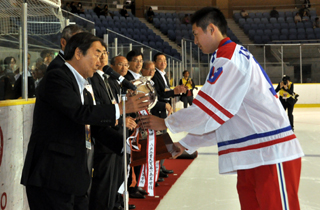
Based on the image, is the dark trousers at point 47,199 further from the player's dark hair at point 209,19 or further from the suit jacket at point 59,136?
the player's dark hair at point 209,19

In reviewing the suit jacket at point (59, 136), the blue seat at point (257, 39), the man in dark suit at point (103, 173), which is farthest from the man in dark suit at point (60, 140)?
the blue seat at point (257, 39)

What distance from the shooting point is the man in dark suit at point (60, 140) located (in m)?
1.74

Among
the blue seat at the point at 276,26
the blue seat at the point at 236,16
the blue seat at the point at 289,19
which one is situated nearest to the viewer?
the blue seat at the point at 276,26

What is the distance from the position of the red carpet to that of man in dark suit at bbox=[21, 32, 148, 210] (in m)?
1.94

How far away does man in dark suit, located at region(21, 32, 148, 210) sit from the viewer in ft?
5.70

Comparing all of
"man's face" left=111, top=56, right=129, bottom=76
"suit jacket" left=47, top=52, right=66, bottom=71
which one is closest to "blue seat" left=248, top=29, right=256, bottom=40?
"man's face" left=111, top=56, right=129, bottom=76

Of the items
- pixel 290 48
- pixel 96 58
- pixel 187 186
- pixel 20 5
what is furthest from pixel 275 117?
pixel 290 48

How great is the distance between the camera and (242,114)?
68.4 inches

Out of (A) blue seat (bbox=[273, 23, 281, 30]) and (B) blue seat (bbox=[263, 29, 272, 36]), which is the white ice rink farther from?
(A) blue seat (bbox=[273, 23, 281, 30])

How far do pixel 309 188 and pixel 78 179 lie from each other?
3.26 m

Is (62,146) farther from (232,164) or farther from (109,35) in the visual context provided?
(109,35)

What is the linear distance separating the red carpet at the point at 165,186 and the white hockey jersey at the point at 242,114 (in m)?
2.07

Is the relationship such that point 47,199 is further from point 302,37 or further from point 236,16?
point 236,16

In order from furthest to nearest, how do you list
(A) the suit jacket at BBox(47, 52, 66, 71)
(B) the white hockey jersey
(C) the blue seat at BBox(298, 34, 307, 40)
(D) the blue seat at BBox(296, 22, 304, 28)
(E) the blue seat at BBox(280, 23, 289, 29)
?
1. (E) the blue seat at BBox(280, 23, 289, 29)
2. (D) the blue seat at BBox(296, 22, 304, 28)
3. (C) the blue seat at BBox(298, 34, 307, 40)
4. (A) the suit jacket at BBox(47, 52, 66, 71)
5. (B) the white hockey jersey
